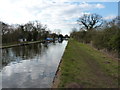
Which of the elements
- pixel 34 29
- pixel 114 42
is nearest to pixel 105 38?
pixel 114 42

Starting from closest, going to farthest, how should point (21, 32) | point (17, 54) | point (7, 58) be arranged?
point (7, 58), point (17, 54), point (21, 32)

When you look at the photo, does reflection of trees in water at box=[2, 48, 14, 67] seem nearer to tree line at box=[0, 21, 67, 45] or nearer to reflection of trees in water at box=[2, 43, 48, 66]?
reflection of trees in water at box=[2, 43, 48, 66]

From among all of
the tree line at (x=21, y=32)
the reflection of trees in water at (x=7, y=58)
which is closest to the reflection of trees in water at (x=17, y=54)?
the reflection of trees in water at (x=7, y=58)

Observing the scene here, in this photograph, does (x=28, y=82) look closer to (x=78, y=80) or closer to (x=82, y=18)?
(x=78, y=80)

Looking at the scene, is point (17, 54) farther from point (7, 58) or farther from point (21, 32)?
point (21, 32)

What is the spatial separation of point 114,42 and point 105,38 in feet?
15.6

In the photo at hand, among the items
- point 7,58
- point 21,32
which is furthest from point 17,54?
point 21,32

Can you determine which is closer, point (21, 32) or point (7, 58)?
point (7, 58)

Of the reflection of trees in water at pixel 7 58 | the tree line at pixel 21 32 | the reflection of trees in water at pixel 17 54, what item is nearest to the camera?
the reflection of trees in water at pixel 7 58

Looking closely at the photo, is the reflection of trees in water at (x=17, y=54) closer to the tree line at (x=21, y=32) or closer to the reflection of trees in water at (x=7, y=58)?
the reflection of trees in water at (x=7, y=58)

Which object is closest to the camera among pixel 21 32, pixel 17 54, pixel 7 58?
pixel 7 58

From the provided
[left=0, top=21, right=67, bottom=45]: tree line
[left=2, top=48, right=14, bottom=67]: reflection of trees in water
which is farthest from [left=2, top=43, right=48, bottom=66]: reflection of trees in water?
[left=0, top=21, right=67, bottom=45]: tree line

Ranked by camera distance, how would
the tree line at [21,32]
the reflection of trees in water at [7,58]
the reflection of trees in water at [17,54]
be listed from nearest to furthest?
the reflection of trees in water at [7,58] → the reflection of trees in water at [17,54] → the tree line at [21,32]

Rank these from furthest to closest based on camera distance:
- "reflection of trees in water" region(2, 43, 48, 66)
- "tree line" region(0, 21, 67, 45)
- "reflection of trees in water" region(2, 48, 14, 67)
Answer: "tree line" region(0, 21, 67, 45)
"reflection of trees in water" region(2, 43, 48, 66)
"reflection of trees in water" region(2, 48, 14, 67)
